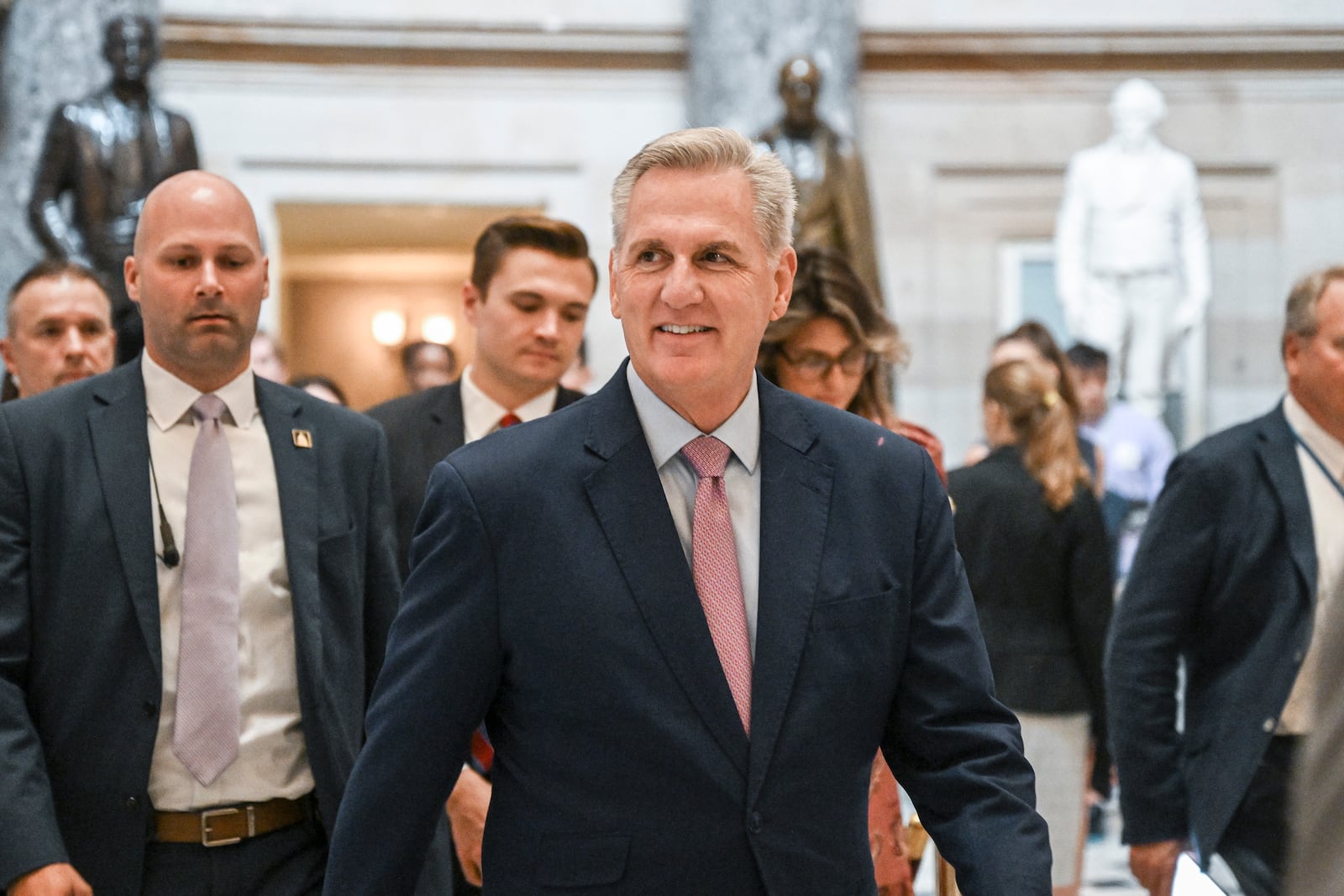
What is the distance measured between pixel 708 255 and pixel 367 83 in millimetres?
10139

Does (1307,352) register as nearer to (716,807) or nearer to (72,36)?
(716,807)

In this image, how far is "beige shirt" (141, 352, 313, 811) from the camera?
317 centimetres


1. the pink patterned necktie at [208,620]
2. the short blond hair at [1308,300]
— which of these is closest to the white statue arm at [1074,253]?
the short blond hair at [1308,300]

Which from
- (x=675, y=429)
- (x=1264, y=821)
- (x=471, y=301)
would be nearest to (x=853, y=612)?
(x=675, y=429)

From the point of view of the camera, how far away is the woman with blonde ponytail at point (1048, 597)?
18.2 ft

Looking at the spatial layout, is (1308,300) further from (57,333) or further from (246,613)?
(57,333)

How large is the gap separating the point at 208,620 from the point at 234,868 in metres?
0.47

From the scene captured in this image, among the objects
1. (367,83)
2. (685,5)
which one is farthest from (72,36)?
(685,5)

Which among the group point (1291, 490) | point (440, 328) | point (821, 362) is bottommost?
point (1291, 490)

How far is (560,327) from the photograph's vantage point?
4.38m

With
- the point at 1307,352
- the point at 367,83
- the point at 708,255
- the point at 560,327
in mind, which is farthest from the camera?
the point at 367,83

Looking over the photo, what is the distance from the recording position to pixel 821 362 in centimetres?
394

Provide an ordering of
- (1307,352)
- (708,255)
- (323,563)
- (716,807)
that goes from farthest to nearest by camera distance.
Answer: (1307,352)
(323,563)
(708,255)
(716,807)

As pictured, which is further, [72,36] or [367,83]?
[367,83]
